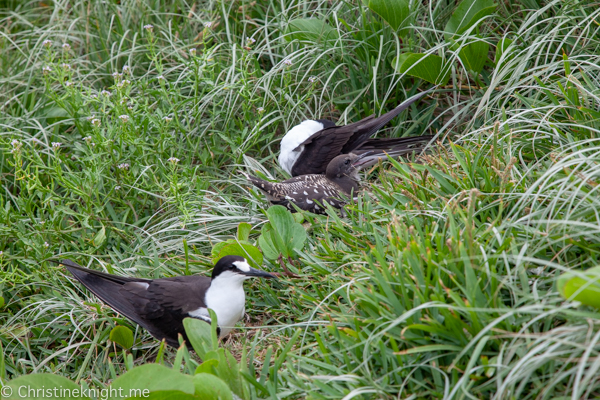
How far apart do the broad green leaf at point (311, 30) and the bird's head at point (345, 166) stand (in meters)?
0.94

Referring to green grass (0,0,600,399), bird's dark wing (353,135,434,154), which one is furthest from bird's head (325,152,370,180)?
green grass (0,0,600,399)

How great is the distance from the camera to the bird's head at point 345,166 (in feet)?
11.7

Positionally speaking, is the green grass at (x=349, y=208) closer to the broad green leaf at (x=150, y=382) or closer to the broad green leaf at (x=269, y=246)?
the broad green leaf at (x=269, y=246)

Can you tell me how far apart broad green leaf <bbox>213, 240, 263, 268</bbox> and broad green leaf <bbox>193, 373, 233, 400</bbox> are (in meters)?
1.03

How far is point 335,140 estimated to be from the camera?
12.0 feet

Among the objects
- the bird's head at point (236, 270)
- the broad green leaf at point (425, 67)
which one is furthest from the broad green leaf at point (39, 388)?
the broad green leaf at point (425, 67)

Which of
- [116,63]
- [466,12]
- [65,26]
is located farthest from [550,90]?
[65,26]

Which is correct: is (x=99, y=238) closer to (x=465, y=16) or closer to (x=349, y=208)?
(x=349, y=208)

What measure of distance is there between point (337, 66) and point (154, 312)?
211 centimetres

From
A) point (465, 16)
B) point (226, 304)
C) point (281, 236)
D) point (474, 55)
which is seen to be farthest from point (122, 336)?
point (465, 16)

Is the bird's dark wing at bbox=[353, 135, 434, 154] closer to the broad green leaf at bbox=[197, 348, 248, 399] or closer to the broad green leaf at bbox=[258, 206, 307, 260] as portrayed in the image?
the broad green leaf at bbox=[258, 206, 307, 260]

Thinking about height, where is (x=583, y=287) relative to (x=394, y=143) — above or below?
above

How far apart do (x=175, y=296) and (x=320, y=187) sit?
1201 mm

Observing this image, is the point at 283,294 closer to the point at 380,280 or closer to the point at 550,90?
the point at 380,280
